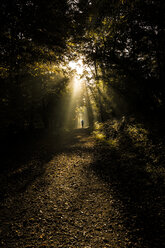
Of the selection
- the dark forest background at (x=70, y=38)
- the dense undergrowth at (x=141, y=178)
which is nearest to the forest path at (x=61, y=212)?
the dense undergrowth at (x=141, y=178)

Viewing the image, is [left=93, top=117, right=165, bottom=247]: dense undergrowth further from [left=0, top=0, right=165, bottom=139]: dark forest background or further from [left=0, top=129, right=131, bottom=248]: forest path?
[left=0, top=0, right=165, bottom=139]: dark forest background

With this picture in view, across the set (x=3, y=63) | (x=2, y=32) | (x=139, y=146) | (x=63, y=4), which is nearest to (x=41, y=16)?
(x=63, y=4)

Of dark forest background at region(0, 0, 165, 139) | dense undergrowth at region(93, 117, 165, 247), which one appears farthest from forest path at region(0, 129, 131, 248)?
dark forest background at region(0, 0, 165, 139)

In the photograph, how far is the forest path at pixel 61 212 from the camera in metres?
3.28

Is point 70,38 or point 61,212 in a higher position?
point 70,38

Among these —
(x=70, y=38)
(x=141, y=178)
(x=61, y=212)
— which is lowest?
(x=61, y=212)

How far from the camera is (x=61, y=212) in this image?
4.22m

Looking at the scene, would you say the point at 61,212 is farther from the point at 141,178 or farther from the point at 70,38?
the point at 70,38

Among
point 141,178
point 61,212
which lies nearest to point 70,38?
point 141,178

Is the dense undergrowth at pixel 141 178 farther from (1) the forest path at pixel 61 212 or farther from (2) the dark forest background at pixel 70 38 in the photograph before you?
(2) the dark forest background at pixel 70 38

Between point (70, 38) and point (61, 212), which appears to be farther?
point (70, 38)

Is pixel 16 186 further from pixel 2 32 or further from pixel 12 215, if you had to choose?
pixel 2 32

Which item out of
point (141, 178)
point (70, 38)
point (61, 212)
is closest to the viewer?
point (61, 212)

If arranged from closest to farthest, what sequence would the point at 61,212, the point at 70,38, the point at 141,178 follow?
the point at 61,212 → the point at 141,178 → the point at 70,38
